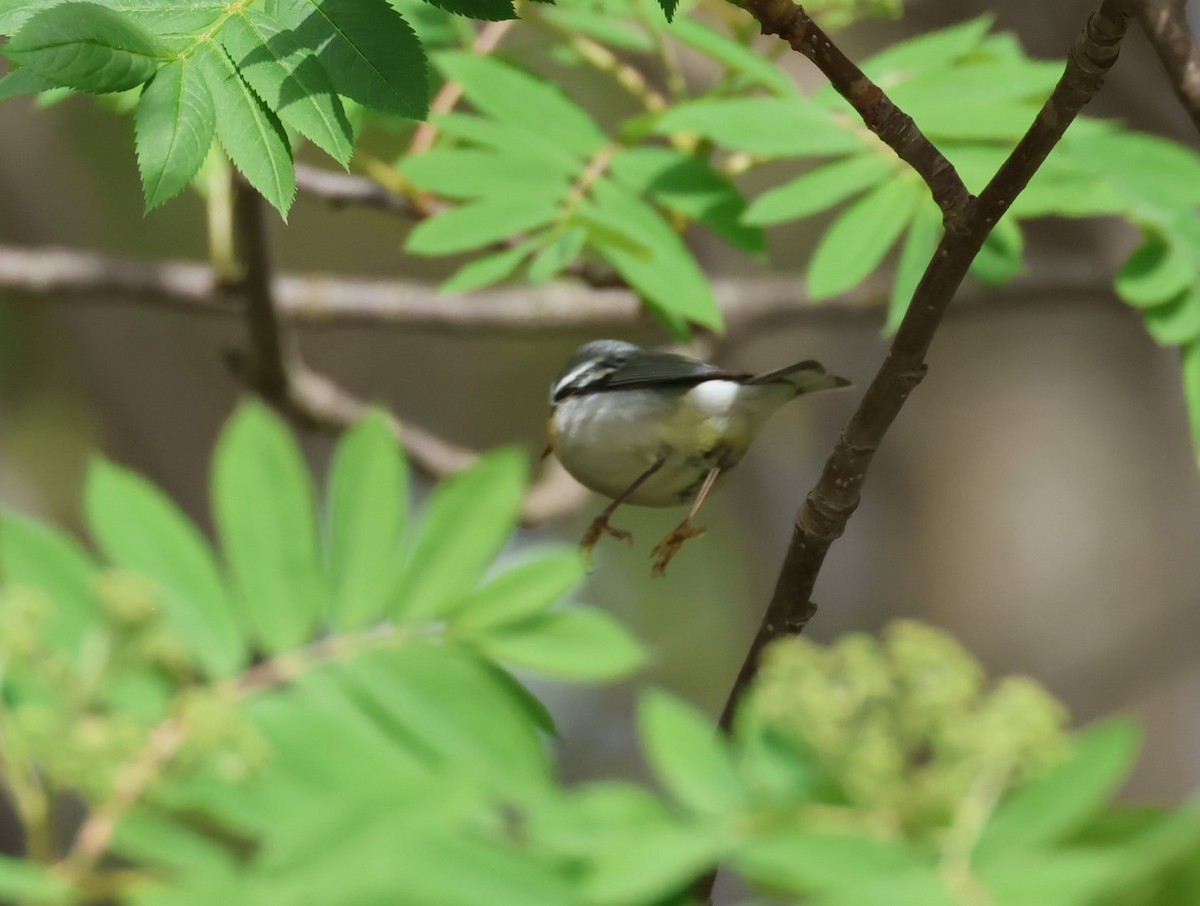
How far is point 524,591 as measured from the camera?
932mm

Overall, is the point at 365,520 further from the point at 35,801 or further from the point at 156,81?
the point at 156,81

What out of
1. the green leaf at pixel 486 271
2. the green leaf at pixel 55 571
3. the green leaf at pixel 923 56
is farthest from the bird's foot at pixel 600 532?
the green leaf at pixel 55 571

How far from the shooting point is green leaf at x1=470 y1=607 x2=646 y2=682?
0.87m

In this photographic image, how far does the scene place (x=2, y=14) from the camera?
48.4 inches

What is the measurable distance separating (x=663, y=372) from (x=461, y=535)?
191 centimetres

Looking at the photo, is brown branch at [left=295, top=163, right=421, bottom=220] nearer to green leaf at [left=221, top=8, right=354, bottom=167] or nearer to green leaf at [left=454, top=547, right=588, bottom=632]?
green leaf at [left=221, top=8, right=354, bottom=167]

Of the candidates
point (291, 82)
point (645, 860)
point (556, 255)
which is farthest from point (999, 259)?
point (645, 860)

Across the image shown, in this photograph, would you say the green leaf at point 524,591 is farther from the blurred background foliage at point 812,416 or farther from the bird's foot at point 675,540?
the blurred background foliage at point 812,416

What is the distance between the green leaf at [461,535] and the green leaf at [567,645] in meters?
0.04

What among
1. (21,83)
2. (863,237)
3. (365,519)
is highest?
(863,237)

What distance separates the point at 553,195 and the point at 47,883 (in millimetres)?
1591

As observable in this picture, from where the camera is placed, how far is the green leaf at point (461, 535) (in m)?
0.94

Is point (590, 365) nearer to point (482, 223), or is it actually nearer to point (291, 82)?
point (482, 223)

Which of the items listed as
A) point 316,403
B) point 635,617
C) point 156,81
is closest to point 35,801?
point 156,81
